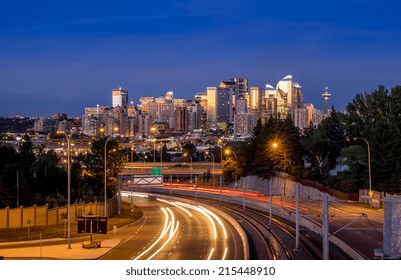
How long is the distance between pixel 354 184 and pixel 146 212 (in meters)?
22.3

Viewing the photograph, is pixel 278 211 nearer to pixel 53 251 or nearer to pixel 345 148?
pixel 345 148

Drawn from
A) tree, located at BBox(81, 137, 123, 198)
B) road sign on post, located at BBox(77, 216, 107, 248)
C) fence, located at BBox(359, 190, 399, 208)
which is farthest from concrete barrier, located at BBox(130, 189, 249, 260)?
fence, located at BBox(359, 190, 399, 208)

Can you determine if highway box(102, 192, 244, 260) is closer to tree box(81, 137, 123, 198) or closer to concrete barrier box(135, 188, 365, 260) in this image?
concrete barrier box(135, 188, 365, 260)

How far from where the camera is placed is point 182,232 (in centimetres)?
5194

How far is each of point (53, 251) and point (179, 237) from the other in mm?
11614

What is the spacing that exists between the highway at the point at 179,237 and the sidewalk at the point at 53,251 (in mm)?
813

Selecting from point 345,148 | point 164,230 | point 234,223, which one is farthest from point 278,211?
point 164,230

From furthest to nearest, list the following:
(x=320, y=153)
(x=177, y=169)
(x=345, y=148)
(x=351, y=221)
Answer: (x=177, y=169)
(x=320, y=153)
(x=345, y=148)
(x=351, y=221)

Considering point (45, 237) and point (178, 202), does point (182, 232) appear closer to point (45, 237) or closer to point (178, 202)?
point (45, 237)

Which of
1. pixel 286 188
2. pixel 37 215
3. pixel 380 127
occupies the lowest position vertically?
pixel 37 215

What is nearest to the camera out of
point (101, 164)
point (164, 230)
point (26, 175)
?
point (164, 230)

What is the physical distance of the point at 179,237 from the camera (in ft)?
158

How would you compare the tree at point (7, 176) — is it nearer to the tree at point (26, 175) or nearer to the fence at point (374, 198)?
the tree at point (26, 175)

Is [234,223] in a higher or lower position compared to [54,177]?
lower
